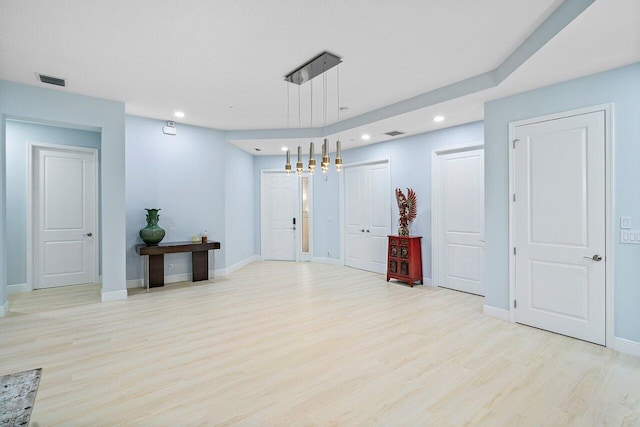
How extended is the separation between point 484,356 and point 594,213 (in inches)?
71.7

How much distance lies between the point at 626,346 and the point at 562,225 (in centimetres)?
123

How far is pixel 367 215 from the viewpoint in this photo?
277 inches

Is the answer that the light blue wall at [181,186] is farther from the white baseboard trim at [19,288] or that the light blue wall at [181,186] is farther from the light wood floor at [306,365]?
the white baseboard trim at [19,288]

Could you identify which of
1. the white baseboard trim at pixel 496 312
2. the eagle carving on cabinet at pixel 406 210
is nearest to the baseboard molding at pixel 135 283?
the eagle carving on cabinet at pixel 406 210

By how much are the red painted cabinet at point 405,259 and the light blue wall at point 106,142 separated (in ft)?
14.5

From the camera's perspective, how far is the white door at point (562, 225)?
129 inches

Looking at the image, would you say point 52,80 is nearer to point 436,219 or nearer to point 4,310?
point 4,310

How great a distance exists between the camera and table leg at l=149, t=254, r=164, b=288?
18.2 feet

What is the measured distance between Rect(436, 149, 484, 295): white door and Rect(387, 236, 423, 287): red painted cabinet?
0.37 metres

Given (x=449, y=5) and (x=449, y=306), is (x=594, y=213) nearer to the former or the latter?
(x=449, y=306)

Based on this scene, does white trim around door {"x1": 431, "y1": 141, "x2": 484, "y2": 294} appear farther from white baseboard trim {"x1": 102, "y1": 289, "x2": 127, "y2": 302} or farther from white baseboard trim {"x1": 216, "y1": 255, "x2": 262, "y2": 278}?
white baseboard trim {"x1": 102, "y1": 289, "x2": 127, "y2": 302}

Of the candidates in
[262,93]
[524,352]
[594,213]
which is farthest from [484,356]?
[262,93]

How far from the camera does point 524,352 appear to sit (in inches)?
123

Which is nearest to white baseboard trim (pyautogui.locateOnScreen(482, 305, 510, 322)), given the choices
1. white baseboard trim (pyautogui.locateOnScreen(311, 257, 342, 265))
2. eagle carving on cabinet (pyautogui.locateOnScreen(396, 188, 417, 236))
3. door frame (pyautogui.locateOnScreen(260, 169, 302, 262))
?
eagle carving on cabinet (pyautogui.locateOnScreen(396, 188, 417, 236))
